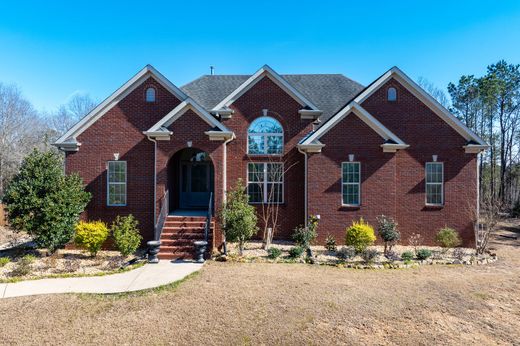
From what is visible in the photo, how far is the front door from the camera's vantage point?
14.7 m

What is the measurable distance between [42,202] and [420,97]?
664 inches

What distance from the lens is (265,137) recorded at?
1377 centimetres

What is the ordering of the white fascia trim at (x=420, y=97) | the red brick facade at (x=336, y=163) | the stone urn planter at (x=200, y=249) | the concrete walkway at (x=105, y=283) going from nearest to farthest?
the concrete walkway at (x=105, y=283) → the stone urn planter at (x=200, y=249) → the red brick facade at (x=336, y=163) → the white fascia trim at (x=420, y=97)

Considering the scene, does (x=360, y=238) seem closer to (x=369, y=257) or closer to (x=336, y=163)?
(x=369, y=257)

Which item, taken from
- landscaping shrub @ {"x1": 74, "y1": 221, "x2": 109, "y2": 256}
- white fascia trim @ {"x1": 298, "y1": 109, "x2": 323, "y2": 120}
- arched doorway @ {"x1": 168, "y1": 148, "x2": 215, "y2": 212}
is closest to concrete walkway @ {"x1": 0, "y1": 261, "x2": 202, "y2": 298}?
landscaping shrub @ {"x1": 74, "y1": 221, "x2": 109, "y2": 256}

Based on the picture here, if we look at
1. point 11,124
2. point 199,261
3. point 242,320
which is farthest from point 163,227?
point 11,124

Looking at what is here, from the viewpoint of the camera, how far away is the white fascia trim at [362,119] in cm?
1234

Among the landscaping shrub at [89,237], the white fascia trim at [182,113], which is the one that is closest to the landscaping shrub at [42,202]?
the landscaping shrub at [89,237]

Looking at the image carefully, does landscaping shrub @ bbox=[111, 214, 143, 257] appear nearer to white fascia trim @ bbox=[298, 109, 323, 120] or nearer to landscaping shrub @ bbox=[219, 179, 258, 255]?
landscaping shrub @ bbox=[219, 179, 258, 255]

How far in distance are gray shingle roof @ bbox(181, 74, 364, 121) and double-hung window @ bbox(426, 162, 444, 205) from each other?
5767 mm

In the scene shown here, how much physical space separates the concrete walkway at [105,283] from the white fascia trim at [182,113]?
5.75 metres

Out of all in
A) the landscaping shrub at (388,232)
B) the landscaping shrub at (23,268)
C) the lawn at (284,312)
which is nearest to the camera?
the lawn at (284,312)

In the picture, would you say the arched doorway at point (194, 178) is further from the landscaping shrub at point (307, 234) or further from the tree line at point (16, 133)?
the tree line at point (16, 133)

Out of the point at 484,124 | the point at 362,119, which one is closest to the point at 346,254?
the point at 362,119
